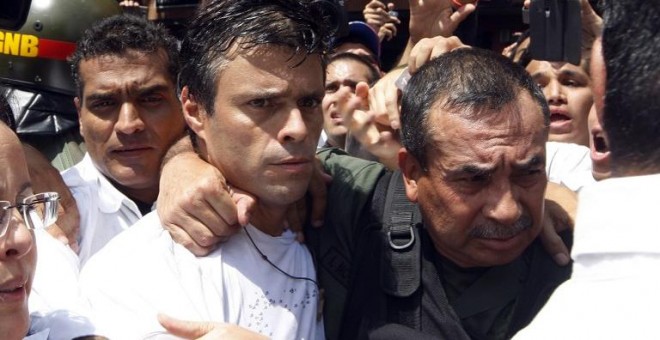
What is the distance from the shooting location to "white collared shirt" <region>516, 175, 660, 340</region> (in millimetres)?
1175

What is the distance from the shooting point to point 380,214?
2.54m

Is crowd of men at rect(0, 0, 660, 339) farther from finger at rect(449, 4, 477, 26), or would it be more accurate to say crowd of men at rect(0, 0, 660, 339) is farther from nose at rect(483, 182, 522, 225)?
finger at rect(449, 4, 477, 26)

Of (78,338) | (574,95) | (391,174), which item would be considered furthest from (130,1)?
(78,338)

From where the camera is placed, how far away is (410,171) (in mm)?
2539

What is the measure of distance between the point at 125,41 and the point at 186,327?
169cm

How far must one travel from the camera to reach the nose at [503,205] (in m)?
2.34

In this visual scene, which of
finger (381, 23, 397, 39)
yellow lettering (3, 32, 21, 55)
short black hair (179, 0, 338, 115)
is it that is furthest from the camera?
finger (381, 23, 397, 39)

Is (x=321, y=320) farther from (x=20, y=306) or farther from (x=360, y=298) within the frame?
(x=20, y=306)

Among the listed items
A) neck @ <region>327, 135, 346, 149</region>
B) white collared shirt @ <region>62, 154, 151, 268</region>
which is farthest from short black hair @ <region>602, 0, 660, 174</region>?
neck @ <region>327, 135, 346, 149</region>

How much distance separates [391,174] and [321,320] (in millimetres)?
491

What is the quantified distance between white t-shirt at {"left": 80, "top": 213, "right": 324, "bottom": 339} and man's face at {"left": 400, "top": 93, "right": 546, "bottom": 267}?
40cm

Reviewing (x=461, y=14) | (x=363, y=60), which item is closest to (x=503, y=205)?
(x=461, y=14)

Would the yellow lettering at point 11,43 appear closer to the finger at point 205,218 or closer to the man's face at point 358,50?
the man's face at point 358,50

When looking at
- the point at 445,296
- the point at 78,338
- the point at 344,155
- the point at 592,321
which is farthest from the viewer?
the point at 344,155
